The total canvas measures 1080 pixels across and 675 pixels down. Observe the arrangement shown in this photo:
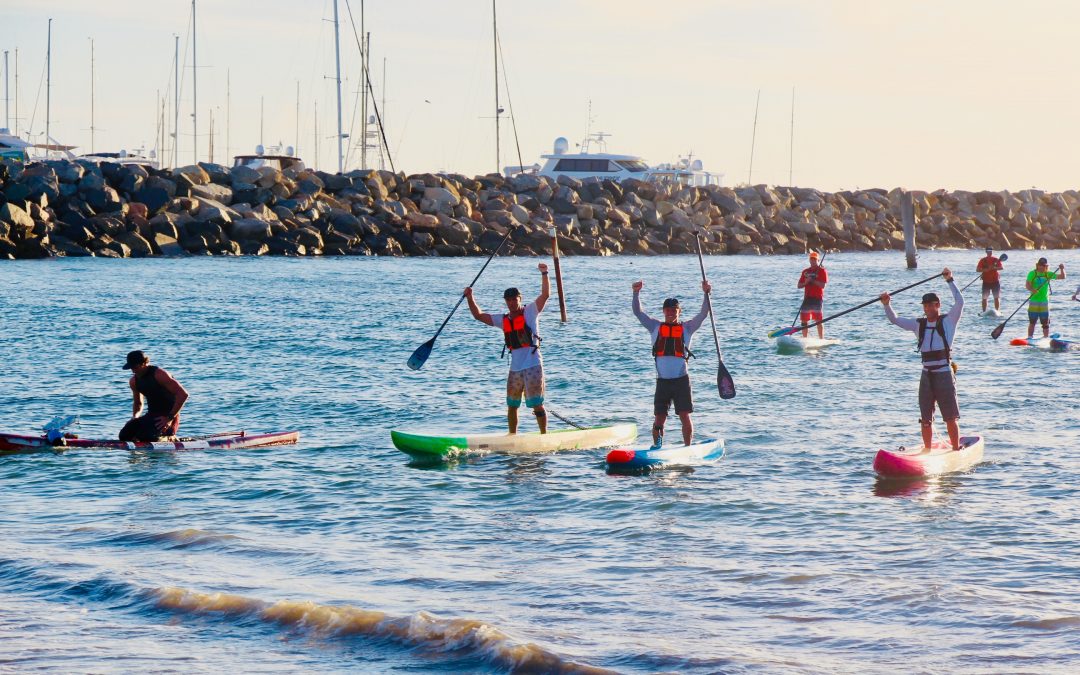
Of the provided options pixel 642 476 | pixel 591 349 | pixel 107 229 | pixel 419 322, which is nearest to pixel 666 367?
pixel 642 476

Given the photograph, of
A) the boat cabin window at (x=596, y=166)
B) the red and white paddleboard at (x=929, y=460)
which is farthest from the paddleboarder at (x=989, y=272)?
the boat cabin window at (x=596, y=166)

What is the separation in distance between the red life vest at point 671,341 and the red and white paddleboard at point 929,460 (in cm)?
230

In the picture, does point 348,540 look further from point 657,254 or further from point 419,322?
point 657,254

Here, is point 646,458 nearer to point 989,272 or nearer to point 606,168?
point 989,272

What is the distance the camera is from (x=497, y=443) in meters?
15.0

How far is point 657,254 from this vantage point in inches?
2608

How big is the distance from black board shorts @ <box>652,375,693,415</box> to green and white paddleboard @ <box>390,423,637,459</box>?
1.88 m

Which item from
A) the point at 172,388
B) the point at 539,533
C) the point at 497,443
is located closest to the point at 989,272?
the point at 497,443

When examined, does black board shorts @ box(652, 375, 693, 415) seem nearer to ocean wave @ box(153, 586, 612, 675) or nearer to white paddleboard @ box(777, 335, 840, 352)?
ocean wave @ box(153, 586, 612, 675)

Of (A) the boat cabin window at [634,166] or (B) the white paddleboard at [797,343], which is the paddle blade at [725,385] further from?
(A) the boat cabin window at [634,166]

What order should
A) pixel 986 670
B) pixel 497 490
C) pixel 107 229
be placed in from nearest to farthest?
pixel 986 670
pixel 497 490
pixel 107 229

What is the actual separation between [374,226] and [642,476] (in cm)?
4754

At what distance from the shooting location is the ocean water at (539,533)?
8.40m

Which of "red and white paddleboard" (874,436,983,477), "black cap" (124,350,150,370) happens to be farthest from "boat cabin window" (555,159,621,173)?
"black cap" (124,350,150,370)
